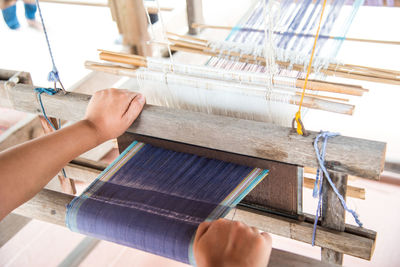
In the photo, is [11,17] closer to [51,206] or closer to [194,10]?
[194,10]

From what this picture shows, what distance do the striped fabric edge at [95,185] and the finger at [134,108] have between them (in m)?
0.14

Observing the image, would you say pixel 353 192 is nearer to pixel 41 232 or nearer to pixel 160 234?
pixel 160 234

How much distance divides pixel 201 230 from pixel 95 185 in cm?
43

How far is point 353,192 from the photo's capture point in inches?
61.1

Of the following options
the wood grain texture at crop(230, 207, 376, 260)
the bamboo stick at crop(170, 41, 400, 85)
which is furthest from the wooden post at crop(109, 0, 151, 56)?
the wood grain texture at crop(230, 207, 376, 260)

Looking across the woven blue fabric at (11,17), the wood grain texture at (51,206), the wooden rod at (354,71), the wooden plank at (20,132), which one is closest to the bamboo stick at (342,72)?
the wooden rod at (354,71)

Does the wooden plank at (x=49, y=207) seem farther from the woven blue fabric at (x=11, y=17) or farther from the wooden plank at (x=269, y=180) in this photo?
the woven blue fabric at (x=11, y=17)

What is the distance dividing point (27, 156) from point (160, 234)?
16.2 inches

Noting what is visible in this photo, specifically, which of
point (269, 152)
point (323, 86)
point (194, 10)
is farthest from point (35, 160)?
point (194, 10)

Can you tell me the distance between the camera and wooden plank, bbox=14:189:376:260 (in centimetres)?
117

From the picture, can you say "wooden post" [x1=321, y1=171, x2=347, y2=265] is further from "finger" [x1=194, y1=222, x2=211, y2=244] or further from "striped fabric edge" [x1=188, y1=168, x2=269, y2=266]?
"finger" [x1=194, y1=222, x2=211, y2=244]

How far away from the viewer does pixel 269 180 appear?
1258mm

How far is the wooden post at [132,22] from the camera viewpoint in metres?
3.52

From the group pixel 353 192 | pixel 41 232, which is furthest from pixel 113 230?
pixel 41 232
